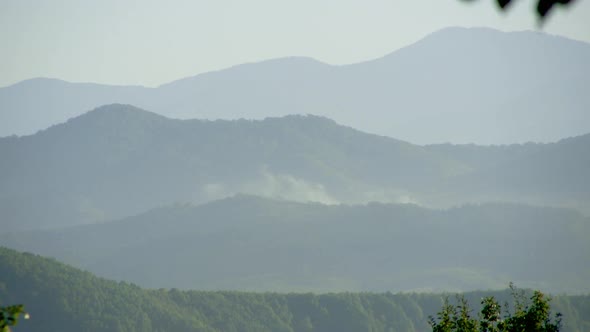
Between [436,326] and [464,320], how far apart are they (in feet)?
3.97

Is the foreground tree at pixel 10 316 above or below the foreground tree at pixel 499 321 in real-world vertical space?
below

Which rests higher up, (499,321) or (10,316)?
(499,321)

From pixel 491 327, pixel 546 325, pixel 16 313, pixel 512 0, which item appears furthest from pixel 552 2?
pixel 546 325

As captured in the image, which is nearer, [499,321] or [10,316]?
[10,316]

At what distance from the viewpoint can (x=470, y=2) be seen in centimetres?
540

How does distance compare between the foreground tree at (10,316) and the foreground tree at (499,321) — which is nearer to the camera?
the foreground tree at (10,316)

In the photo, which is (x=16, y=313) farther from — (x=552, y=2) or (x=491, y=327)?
(x=491, y=327)

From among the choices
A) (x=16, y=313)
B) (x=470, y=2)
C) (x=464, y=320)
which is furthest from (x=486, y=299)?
(x=470, y=2)

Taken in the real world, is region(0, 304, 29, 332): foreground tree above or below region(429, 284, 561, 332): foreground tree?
below

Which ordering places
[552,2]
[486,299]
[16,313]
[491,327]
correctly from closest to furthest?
[552,2] < [16,313] < [491,327] < [486,299]

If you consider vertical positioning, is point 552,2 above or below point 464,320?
below

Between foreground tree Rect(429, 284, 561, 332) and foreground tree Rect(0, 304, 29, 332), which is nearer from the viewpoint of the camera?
foreground tree Rect(0, 304, 29, 332)

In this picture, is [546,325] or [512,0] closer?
[512,0]

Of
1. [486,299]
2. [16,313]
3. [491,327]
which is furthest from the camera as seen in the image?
[486,299]
